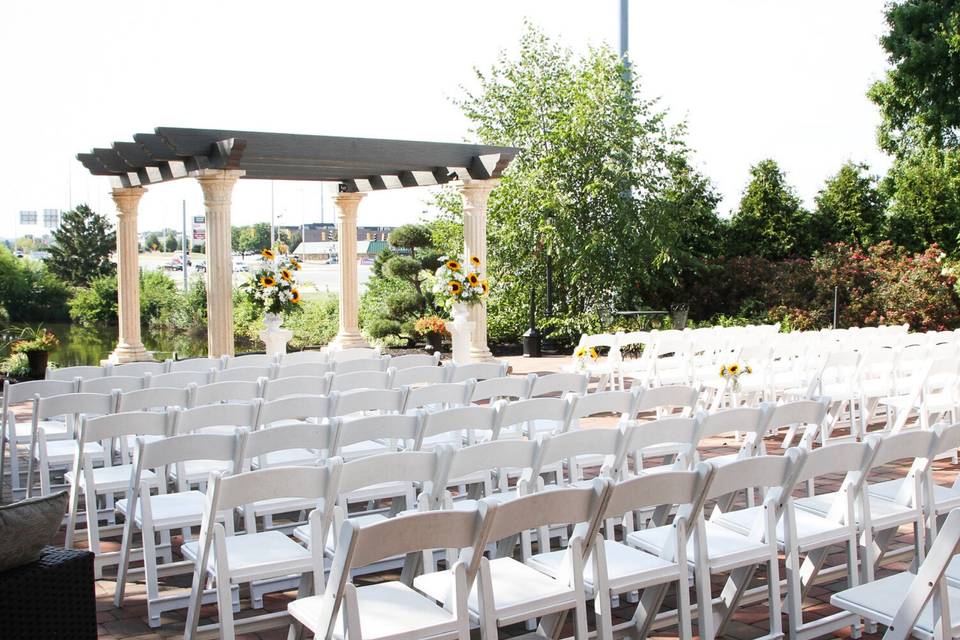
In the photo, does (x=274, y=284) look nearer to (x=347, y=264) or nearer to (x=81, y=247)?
(x=347, y=264)

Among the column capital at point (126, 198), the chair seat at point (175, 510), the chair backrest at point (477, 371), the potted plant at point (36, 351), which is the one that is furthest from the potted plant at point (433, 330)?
the chair seat at point (175, 510)

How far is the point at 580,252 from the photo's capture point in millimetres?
16859

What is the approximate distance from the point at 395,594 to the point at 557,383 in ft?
12.0

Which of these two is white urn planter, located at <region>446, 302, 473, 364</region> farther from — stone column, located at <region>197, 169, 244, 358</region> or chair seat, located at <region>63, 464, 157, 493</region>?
chair seat, located at <region>63, 464, 157, 493</region>

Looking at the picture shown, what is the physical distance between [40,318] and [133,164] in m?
18.5

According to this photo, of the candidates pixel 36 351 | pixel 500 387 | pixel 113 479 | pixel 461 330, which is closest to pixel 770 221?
pixel 461 330

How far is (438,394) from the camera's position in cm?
643

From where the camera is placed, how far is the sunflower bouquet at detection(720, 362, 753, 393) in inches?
331

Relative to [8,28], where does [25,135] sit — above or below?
below

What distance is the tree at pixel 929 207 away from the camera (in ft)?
63.6

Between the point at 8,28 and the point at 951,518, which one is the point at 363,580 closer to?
the point at 951,518

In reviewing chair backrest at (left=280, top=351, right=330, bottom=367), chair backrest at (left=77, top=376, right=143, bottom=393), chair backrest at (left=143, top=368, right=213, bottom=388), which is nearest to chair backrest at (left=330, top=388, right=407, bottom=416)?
chair backrest at (left=143, top=368, right=213, bottom=388)

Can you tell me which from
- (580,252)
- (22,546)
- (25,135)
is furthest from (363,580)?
(25,135)

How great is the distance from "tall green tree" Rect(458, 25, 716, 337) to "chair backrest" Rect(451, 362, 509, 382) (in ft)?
28.0
